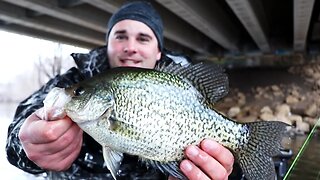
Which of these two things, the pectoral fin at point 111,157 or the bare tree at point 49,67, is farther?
the bare tree at point 49,67

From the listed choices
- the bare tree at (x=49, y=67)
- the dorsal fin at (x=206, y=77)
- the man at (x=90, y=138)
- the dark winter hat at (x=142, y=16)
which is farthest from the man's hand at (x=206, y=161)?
the bare tree at (x=49, y=67)

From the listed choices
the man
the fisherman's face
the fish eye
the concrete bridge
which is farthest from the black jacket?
the concrete bridge

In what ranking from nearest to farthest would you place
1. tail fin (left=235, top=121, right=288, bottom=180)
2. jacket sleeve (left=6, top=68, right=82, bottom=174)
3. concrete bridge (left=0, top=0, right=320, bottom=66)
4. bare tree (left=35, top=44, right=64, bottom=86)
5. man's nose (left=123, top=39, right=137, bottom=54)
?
1. tail fin (left=235, top=121, right=288, bottom=180)
2. jacket sleeve (left=6, top=68, right=82, bottom=174)
3. man's nose (left=123, top=39, right=137, bottom=54)
4. concrete bridge (left=0, top=0, right=320, bottom=66)
5. bare tree (left=35, top=44, right=64, bottom=86)

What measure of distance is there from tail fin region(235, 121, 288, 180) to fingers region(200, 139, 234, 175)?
0.04 meters

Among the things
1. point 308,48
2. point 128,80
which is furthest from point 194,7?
point 308,48

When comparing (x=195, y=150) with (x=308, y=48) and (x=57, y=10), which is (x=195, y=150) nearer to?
(x=57, y=10)

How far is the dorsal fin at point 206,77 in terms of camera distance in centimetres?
148

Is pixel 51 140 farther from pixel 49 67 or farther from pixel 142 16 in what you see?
pixel 49 67

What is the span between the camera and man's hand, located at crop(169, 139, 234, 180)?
4.56 ft

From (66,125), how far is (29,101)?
0.82 metres

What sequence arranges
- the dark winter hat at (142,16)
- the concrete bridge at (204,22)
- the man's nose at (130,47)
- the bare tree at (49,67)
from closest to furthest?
the man's nose at (130,47)
the dark winter hat at (142,16)
the concrete bridge at (204,22)
the bare tree at (49,67)

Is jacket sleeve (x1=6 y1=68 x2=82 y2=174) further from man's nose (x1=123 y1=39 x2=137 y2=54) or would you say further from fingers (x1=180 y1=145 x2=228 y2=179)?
fingers (x1=180 y1=145 x2=228 y2=179)

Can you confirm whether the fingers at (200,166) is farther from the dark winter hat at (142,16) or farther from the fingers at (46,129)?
the dark winter hat at (142,16)

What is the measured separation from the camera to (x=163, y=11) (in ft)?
35.9
